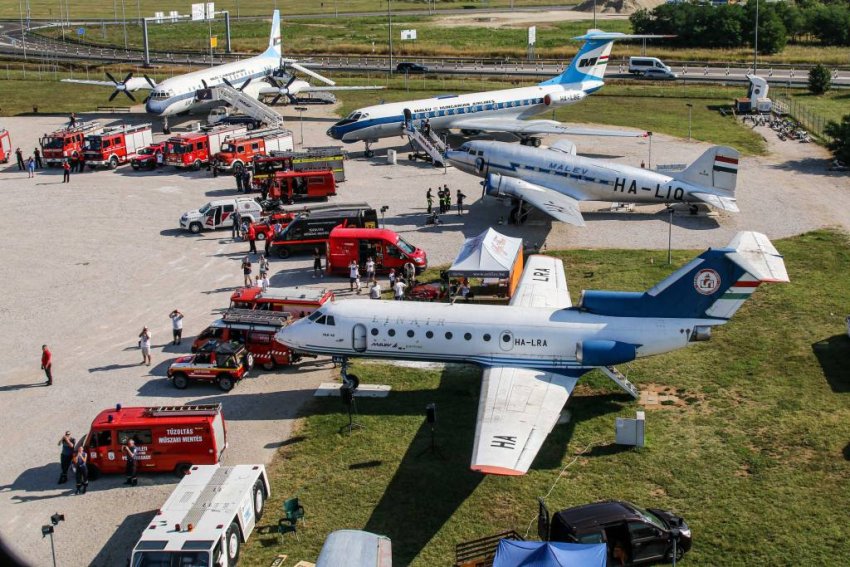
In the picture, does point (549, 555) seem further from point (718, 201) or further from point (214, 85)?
point (214, 85)

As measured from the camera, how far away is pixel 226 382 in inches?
1411

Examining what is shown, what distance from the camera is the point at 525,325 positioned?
32344 millimetres

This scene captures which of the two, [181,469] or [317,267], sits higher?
[317,267]

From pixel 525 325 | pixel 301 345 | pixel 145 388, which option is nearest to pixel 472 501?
pixel 525 325

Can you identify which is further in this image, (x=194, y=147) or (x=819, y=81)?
(x=819, y=81)

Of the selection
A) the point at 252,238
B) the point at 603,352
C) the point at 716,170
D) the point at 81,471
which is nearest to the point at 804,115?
the point at 716,170

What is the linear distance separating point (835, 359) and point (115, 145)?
175ft

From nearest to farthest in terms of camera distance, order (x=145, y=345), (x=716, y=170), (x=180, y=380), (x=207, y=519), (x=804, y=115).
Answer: (x=207, y=519) < (x=180, y=380) < (x=145, y=345) < (x=716, y=170) < (x=804, y=115)

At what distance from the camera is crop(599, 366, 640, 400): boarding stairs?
32969 mm

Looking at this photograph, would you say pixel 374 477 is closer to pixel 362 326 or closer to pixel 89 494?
pixel 362 326

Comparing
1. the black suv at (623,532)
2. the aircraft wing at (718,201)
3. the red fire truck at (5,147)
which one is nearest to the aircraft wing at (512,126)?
the aircraft wing at (718,201)

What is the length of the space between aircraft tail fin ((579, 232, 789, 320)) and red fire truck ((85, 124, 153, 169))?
49.0 metres

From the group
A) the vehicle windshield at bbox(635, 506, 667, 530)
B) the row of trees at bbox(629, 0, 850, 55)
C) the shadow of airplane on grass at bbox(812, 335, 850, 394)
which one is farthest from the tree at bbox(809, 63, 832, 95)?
the vehicle windshield at bbox(635, 506, 667, 530)

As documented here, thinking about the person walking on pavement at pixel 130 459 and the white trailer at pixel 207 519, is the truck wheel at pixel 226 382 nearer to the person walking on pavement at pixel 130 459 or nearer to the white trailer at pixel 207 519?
the person walking on pavement at pixel 130 459
